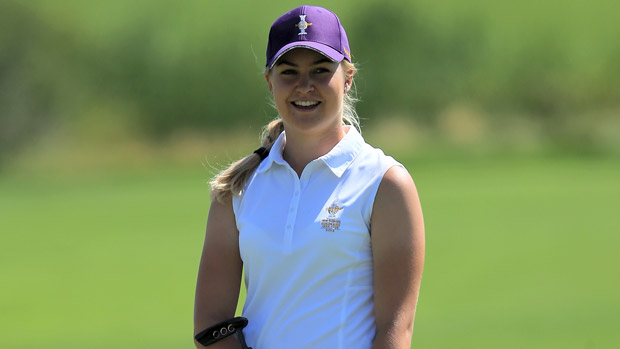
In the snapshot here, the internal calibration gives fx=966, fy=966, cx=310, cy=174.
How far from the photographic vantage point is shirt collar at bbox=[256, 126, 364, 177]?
250 cm

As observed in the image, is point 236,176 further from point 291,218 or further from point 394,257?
point 394,257

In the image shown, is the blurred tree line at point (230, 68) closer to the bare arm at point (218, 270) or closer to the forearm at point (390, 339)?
the bare arm at point (218, 270)

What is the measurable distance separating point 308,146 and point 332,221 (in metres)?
0.27

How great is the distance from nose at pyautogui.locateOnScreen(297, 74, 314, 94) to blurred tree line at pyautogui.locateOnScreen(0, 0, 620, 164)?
957 inches

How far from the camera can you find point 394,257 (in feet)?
7.80

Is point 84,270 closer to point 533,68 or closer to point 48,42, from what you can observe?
point 48,42

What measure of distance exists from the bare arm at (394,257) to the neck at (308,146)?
0.25 metres

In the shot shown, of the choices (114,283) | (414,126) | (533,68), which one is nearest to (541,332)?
(114,283)

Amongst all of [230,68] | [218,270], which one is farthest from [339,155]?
[230,68]

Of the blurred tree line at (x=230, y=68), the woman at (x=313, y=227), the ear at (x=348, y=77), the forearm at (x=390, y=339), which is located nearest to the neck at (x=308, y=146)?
the woman at (x=313, y=227)

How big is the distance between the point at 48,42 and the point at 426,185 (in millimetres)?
14469

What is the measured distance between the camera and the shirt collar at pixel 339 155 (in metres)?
2.50

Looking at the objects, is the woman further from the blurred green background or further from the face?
the blurred green background

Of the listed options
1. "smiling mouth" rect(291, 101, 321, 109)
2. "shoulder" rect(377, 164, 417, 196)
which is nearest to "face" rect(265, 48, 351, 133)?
"smiling mouth" rect(291, 101, 321, 109)
